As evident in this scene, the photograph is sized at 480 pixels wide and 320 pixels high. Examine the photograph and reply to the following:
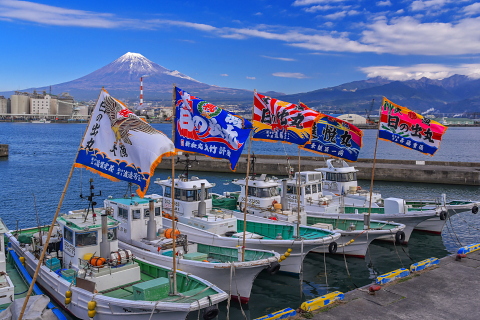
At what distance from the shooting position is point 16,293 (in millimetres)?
12789

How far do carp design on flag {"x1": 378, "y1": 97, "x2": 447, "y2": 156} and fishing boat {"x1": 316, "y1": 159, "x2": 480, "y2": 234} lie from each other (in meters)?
6.49

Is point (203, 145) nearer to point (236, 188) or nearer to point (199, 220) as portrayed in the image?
point (199, 220)

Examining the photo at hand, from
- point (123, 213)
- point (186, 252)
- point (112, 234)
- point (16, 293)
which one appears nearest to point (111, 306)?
point (112, 234)

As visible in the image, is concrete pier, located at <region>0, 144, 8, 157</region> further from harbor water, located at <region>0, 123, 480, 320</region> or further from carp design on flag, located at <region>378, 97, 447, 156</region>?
carp design on flag, located at <region>378, 97, 447, 156</region>

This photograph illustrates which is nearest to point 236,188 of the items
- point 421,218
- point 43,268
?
point 421,218

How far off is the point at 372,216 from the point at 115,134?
56.2 feet

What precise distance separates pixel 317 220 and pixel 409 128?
22.6 feet

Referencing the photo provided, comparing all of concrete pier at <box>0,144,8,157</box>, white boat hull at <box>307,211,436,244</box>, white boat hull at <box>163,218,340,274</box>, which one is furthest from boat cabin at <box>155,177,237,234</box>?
concrete pier at <box>0,144,8,157</box>

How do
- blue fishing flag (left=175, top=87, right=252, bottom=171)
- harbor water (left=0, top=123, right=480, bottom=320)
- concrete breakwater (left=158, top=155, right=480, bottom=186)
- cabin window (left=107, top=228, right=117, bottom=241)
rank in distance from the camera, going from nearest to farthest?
cabin window (left=107, top=228, right=117, bottom=241) < blue fishing flag (left=175, top=87, right=252, bottom=171) < harbor water (left=0, top=123, right=480, bottom=320) < concrete breakwater (left=158, top=155, right=480, bottom=186)

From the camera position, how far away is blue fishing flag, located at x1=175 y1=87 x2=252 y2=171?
13.3 m

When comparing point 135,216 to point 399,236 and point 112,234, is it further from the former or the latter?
point 399,236

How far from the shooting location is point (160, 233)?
16016 millimetres

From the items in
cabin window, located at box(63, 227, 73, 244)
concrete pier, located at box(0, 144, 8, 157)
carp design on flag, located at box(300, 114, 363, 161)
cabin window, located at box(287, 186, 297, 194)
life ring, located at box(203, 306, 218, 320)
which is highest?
carp design on flag, located at box(300, 114, 363, 161)

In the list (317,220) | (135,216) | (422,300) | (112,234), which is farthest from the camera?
(317,220)
